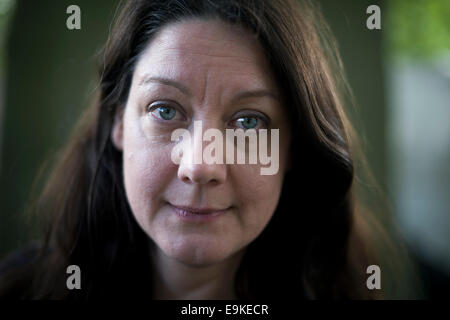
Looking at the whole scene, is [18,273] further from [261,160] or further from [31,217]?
[261,160]

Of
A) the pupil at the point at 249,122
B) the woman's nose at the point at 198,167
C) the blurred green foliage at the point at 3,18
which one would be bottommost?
the woman's nose at the point at 198,167

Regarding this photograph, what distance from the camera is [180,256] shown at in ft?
1.96

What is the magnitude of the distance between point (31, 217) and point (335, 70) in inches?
29.5

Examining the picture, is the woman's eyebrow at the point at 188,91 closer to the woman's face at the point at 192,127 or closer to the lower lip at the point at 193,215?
the woman's face at the point at 192,127

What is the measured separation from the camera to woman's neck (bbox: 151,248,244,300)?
0.71 m

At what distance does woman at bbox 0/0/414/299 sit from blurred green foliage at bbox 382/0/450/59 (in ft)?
1.61

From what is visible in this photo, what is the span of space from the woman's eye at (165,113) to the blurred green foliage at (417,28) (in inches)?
26.1

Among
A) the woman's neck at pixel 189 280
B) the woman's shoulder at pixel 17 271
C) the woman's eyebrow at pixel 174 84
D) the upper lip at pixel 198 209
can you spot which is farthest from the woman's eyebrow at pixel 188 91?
the woman's shoulder at pixel 17 271

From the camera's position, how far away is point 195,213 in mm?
587

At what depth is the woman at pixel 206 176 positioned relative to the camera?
58 cm

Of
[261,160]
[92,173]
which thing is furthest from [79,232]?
[261,160]

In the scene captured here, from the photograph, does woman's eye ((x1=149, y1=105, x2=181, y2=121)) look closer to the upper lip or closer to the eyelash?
the eyelash

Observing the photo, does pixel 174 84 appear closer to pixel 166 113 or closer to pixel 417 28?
pixel 166 113

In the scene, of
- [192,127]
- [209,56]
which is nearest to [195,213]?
[192,127]
